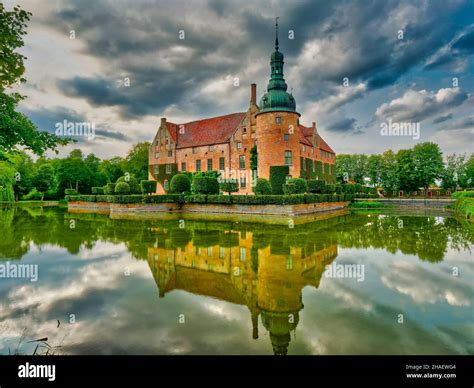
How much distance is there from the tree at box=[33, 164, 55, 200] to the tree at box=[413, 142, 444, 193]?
Answer: 189 ft

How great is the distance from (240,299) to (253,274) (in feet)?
4.41

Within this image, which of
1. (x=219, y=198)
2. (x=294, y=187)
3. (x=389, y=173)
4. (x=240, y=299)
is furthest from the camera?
(x=389, y=173)

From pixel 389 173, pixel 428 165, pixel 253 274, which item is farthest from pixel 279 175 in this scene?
pixel 389 173

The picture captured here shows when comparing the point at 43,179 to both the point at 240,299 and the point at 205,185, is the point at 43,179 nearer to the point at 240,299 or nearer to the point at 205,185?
the point at 205,185

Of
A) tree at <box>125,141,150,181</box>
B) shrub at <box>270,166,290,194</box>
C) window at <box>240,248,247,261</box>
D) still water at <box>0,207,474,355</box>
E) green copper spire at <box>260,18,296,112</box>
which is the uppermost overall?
green copper spire at <box>260,18,296,112</box>

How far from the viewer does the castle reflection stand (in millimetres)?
4520

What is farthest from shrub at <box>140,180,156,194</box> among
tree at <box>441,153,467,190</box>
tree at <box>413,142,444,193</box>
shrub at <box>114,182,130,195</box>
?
tree at <box>441,153,467,190</box>

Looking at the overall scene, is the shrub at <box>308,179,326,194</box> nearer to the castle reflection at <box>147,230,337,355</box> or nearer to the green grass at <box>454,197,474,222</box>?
the green grass at <box>454,197,474,222</box>

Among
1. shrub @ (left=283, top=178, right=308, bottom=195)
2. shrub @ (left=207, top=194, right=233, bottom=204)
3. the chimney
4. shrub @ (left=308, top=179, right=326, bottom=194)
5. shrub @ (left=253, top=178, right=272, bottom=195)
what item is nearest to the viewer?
shrub @ (left=283, top=178, right=308, bottom=195)

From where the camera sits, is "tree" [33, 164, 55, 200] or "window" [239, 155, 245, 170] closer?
"window" [239, 155, 245, 170]

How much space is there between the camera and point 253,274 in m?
6.46
